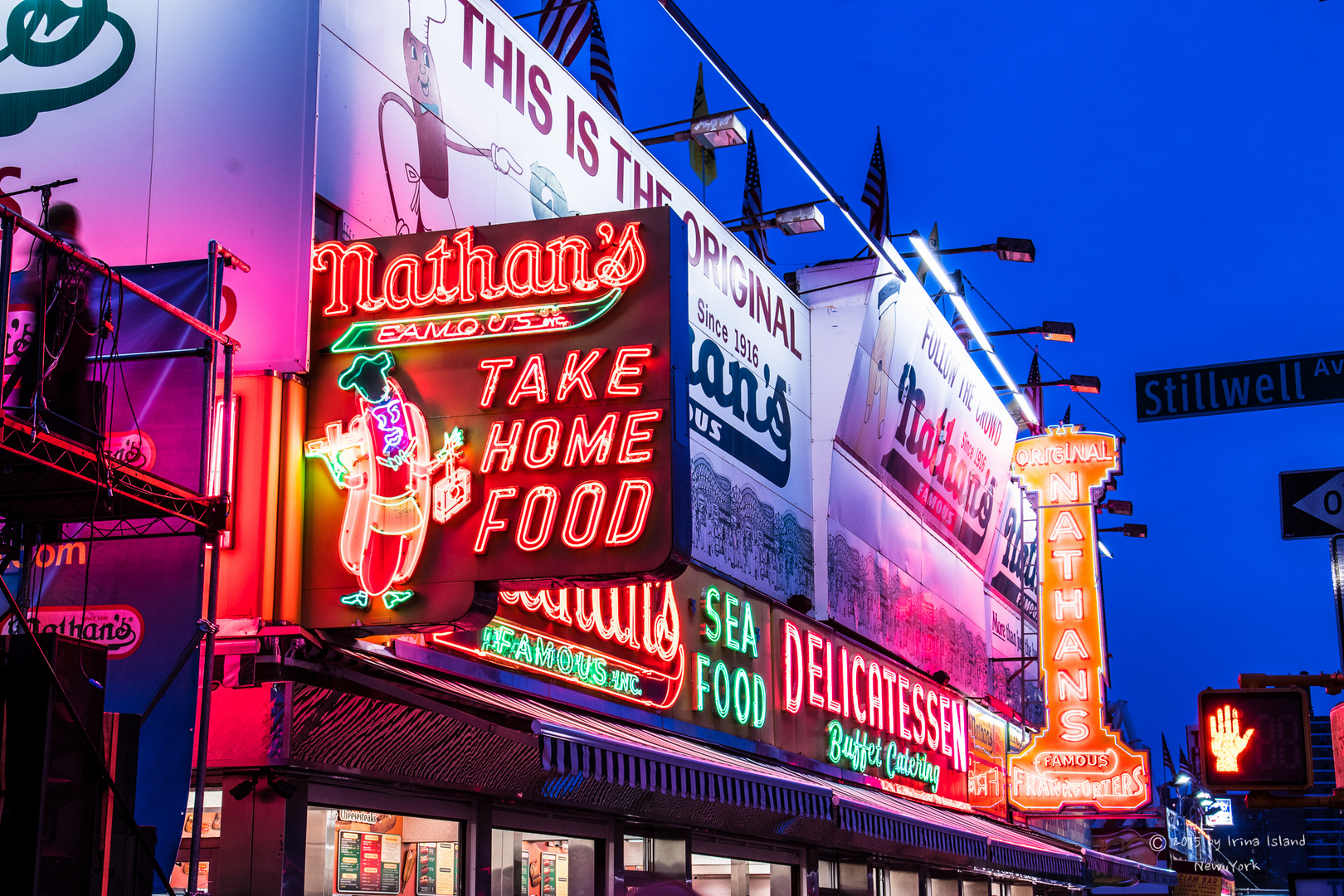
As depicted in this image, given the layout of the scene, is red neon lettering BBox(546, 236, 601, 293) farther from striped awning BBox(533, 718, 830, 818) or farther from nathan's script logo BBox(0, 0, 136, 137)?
nathan's script logo BBox(0, 0, 136, 137)

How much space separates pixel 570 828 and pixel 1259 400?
6.95 m

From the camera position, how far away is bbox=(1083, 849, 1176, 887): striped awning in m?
28.1

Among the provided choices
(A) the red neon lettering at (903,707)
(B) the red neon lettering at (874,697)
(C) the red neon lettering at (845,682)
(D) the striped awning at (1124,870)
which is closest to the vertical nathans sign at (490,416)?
(C) the red neon lettering at (845,682)

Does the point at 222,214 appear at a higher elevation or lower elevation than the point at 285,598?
higher

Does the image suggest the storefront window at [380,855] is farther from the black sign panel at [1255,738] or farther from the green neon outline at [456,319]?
the black sign panel at [1255,738]

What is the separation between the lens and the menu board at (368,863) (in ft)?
35.7

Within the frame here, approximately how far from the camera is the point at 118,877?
307 inches

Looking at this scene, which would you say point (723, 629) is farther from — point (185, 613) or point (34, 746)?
point (34, 746)

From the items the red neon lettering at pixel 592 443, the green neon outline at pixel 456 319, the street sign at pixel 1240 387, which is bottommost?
the red neon lettering at pixel 592 443

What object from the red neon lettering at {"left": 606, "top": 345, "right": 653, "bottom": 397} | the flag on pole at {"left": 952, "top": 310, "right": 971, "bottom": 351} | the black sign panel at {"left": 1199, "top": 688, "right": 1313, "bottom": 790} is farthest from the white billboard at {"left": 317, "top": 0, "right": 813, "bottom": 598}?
the flag on pole at {"left": 952, "top": 310, "right": 971, "bottom": 351}

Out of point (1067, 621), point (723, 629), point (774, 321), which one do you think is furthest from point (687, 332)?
point (1067, 621)

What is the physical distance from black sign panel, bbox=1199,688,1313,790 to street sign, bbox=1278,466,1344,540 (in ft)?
5.05

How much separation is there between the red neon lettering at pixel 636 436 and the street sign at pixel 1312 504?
417 cm

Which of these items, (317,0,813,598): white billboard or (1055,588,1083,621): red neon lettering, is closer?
(317,0,813,598): white billboard
